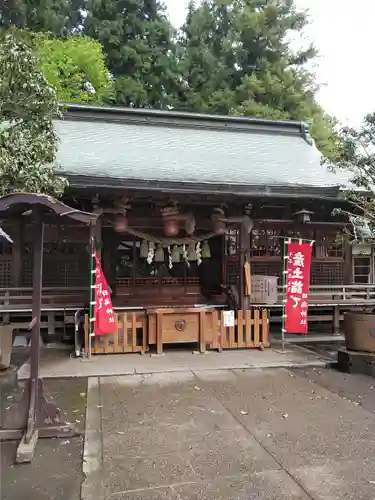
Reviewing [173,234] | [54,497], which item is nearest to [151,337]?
[173,234]

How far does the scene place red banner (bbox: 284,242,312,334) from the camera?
797 centimetres

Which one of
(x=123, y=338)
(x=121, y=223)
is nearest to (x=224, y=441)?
(x=123, y=338)

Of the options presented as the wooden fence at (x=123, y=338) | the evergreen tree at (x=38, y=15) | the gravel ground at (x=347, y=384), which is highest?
the evergreen tree at (x=38, y=15)

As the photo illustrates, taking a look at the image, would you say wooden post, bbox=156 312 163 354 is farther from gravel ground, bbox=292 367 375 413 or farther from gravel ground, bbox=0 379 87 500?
gravel ground, bbox=0 379 87 500

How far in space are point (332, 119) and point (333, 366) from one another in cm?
2178

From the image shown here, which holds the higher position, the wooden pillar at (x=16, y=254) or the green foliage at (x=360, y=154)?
the green foliage at (x=360, y=154)

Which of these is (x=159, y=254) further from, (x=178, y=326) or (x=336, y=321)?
(x=336, y=321)

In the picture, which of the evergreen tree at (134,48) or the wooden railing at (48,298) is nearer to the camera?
the wooden railing at (48,298)

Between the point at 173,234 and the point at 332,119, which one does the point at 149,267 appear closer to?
the point at 173,234

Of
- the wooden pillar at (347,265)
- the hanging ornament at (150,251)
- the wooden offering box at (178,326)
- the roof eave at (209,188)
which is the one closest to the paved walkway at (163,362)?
the wooden offering box at (178,326)

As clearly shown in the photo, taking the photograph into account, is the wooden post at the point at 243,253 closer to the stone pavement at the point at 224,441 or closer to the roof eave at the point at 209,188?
the roof eave at the point at 209,188

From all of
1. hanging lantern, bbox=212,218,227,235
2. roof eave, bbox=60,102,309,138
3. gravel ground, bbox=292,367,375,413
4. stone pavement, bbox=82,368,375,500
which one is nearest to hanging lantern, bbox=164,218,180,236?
hanging lantern, bbox=212,218,227,235

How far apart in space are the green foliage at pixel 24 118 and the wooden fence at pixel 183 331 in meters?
2.82

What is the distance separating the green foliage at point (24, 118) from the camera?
5.21 metres
